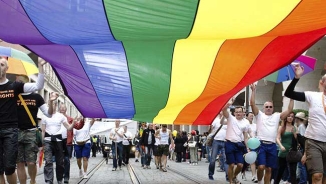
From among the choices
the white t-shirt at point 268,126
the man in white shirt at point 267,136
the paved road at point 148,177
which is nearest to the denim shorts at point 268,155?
the man in white shirt at point 267,136

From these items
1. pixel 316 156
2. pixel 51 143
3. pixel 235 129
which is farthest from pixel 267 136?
pixel 51 143

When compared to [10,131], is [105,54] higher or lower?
higher

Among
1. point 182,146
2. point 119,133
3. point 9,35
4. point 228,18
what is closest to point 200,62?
point 228,18

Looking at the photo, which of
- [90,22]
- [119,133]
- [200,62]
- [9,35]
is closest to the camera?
[90,22]

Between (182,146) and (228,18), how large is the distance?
24.4 m

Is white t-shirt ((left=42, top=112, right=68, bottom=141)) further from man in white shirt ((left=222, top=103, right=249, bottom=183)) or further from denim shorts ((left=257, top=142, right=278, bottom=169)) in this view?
denim shorts ((left=257, top=142, right=278, bottom=169))

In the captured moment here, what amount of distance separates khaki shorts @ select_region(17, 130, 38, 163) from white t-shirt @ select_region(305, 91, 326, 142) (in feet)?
14.4

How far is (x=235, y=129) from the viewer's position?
12.2 metres

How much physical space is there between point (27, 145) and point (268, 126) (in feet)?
15.1

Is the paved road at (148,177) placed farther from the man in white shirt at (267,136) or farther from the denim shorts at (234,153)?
the man in white shirt at (267,136)

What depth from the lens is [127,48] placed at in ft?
28.9

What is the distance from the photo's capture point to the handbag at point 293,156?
11.5 m

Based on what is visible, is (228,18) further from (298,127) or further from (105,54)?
(298,127)

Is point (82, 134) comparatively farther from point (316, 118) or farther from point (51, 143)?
point (316, 118)
